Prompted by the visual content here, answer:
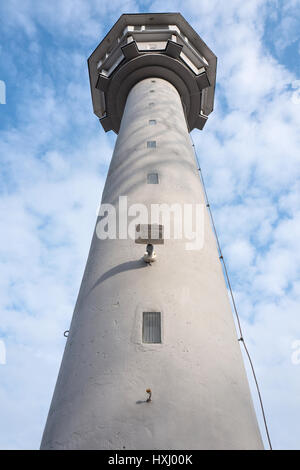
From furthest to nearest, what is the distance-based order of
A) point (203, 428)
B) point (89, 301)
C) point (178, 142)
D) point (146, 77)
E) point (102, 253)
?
1. point (146, 77)
2. point (178, 142)
3. point (102, 253)
4. point (89, 301)
5. point (203, 428)

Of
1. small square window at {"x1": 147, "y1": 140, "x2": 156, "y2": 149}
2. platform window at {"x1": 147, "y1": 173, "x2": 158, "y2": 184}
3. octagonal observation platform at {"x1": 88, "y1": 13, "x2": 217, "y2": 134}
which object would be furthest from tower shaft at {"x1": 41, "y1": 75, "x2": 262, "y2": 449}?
octagonal observation platform at {"x1": 88, "y1": 13, "x2": 217, "y2": 134}

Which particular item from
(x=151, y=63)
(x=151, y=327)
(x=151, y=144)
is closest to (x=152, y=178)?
(x=151, y=144)

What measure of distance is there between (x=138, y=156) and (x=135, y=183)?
1.48 metres

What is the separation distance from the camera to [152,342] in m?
5.76

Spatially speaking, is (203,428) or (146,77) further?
(146,77)

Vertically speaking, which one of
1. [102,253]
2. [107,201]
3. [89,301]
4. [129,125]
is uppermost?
[129,125]

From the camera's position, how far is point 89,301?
682 centimetres

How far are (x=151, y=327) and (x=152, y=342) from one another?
27 centimetres

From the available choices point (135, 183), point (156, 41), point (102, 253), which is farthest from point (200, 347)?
point (156, 41)

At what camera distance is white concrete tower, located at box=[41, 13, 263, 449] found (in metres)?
4.77

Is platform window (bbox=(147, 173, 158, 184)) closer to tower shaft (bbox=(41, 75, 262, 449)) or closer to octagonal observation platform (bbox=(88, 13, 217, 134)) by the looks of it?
tower shaft (bbox=(41, 75, 262, 449))

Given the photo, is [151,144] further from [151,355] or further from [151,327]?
[151,355]

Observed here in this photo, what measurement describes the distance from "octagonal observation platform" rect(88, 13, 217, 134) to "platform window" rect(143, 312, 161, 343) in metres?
13.1

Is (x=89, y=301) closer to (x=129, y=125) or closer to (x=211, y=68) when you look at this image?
(x=129, y=125)
